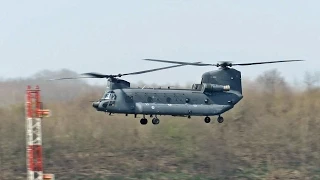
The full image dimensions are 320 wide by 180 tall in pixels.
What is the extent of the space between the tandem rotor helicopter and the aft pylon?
10828 millimetres

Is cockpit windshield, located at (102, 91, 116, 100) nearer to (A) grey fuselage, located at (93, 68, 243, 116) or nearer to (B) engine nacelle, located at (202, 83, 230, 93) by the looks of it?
(A) grey fuselage, located at (93, 68, 243, 116)

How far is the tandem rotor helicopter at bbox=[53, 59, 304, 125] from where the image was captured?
38.6 meters

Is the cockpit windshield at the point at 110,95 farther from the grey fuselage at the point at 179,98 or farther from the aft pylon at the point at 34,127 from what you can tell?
the aft pylon at the point at 34,127

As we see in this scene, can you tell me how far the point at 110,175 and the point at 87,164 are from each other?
216cm

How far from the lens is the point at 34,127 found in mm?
50094

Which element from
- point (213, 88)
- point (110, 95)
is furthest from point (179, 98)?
point (110, 95)

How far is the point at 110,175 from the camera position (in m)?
67.2

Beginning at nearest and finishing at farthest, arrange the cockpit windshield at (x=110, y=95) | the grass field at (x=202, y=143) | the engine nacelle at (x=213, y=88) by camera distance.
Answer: the cockpit windshield at (x=110, y=95)
the engine nacelle at (x=213, y=88)
the grass field at (x=202, y=143)

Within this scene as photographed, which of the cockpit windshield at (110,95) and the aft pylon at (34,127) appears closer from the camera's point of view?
the cockpit windshield at (110,95)

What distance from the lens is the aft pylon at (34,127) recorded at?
48.9 metres

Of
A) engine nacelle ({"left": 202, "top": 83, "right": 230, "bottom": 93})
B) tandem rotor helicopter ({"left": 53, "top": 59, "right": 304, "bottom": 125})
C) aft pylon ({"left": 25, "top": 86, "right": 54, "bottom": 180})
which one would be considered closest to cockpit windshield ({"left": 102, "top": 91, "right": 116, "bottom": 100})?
tandem rotor helicopter ({"left": 53, "top": 59, "right": 304, "bottom": 125})

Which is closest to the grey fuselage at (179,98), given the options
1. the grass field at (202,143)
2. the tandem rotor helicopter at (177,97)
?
the tandem rotor helicopter at (177,97)

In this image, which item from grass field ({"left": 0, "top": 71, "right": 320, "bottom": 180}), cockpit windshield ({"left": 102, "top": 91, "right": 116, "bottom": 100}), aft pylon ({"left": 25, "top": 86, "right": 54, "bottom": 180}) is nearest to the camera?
cockpit windshield ({"left": 102, "top": 91, "right": 116, "bottom": 100})

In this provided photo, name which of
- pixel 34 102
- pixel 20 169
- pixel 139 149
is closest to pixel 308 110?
pixel 139 149
